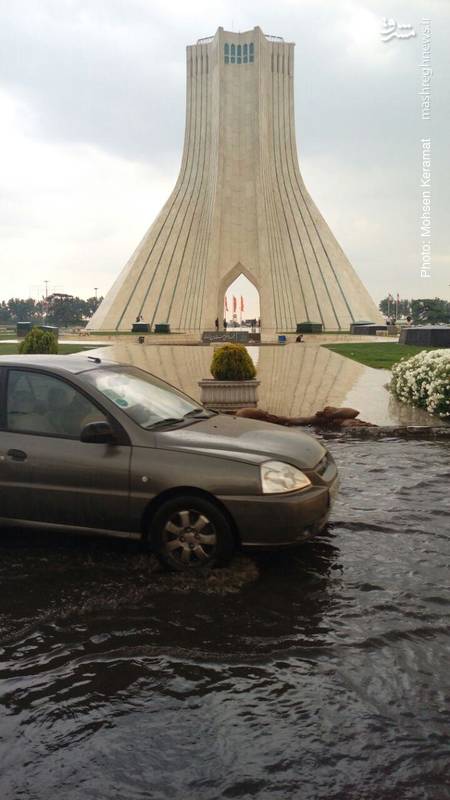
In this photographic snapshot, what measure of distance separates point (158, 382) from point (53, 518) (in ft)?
5.19

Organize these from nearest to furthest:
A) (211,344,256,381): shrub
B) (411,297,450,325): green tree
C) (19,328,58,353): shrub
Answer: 1. (211,344,256,381): shrub
2. (19,328,58,353): shrub
3. (411,297,450,325): green tree

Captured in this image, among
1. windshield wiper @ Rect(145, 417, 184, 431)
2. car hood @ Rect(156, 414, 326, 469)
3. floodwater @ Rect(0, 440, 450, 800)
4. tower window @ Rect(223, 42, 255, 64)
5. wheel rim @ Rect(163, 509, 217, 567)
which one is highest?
tower window @ Rect(223, 42, 255, 64)

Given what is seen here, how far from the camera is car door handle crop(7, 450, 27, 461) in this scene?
4352mm

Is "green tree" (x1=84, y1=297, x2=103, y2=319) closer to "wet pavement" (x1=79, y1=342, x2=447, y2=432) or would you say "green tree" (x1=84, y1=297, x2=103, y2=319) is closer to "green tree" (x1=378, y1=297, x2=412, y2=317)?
"green tree" (x1=378, y1=297, x2=412, y2=317)

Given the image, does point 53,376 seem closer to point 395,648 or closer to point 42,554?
point 42,554

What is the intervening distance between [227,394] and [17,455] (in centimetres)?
625

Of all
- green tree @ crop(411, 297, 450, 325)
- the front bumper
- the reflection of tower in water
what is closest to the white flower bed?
the reflection of tower in water

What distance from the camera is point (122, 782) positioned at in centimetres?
228

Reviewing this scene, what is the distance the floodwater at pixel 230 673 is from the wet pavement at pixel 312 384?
548 cm

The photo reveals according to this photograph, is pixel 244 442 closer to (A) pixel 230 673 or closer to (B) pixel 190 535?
(B) pixel 190 535

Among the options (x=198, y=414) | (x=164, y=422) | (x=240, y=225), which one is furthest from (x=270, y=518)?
(x=240, y=225)

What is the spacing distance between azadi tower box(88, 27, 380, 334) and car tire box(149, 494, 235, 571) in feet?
144

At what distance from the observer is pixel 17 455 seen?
437 cm

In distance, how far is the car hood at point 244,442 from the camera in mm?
4156
